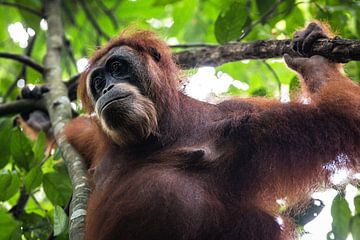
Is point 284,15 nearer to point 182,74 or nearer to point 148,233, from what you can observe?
point 182,74

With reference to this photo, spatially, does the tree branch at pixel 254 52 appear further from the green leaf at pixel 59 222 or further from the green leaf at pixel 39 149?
the green leaf at pixel 59 222

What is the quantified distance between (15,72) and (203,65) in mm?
2860

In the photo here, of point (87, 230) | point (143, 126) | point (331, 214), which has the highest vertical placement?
point (143, 126)

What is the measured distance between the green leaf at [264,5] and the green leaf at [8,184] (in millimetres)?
2540

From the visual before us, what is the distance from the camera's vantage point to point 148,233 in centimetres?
347

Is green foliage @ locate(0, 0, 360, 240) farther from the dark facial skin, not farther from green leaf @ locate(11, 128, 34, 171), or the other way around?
the dark facial skin

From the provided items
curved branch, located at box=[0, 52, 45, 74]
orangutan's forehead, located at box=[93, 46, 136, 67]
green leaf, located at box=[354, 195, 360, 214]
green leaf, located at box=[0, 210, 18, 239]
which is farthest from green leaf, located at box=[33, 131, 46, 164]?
green leaf, located at box=[354, 195, 360, 214]

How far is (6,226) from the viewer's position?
3.72 meters

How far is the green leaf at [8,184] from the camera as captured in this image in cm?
396

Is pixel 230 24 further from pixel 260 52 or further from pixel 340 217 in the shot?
pixel 340 217

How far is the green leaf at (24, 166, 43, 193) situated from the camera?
4.21 meters

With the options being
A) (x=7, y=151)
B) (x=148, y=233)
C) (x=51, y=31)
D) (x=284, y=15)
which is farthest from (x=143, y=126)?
(x=51, y=31)

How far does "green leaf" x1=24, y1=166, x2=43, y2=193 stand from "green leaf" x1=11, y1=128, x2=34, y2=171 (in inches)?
9.2

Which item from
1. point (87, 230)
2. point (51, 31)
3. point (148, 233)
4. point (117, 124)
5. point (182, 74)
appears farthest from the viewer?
point (51, 31)
